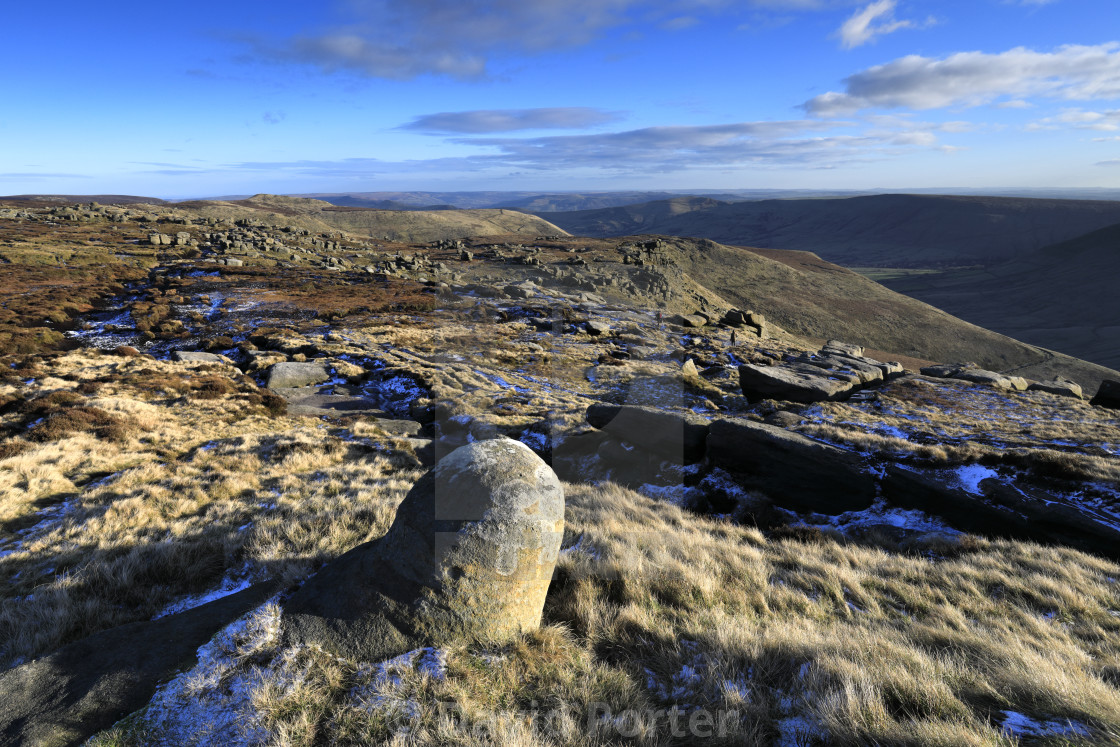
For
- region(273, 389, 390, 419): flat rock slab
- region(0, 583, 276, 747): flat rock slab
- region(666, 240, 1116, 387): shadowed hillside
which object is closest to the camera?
region(0, 583, 276, 747): flat rock slab

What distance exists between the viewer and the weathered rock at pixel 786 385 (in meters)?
21.8

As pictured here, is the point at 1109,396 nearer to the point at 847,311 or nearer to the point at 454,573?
the point at 454,573

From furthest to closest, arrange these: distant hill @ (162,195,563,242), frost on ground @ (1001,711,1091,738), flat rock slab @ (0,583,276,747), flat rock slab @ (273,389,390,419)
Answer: distant hill @ (162,195,563,242) → flat rock slab @ (273,389,390,419) → flat rock slab @ (0,583,276,747) → frost on ground @ (1001,711,1091,738)

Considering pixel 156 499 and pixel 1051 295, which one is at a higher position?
pixel 156 499

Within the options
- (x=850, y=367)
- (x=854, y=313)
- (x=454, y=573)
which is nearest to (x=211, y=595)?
(x=454, y=573)

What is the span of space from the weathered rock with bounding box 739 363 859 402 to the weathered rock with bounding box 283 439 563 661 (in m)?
19.4

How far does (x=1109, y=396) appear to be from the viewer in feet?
84.8

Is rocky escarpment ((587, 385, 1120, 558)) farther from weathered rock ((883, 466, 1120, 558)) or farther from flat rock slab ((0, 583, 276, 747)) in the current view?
flat rock slab ((0, 583, 276, 747))

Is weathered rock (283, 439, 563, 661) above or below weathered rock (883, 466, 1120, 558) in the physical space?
above

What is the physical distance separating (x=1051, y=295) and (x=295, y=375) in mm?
144743

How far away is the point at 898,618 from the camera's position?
6270 millimetres

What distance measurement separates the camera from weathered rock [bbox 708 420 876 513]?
11.6 m

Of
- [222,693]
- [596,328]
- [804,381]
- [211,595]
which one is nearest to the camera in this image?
[222,693]

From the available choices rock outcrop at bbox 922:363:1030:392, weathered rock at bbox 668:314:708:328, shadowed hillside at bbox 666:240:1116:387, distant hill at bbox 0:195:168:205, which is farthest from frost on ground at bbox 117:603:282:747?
distant hill at bbox 0:195:168:205
